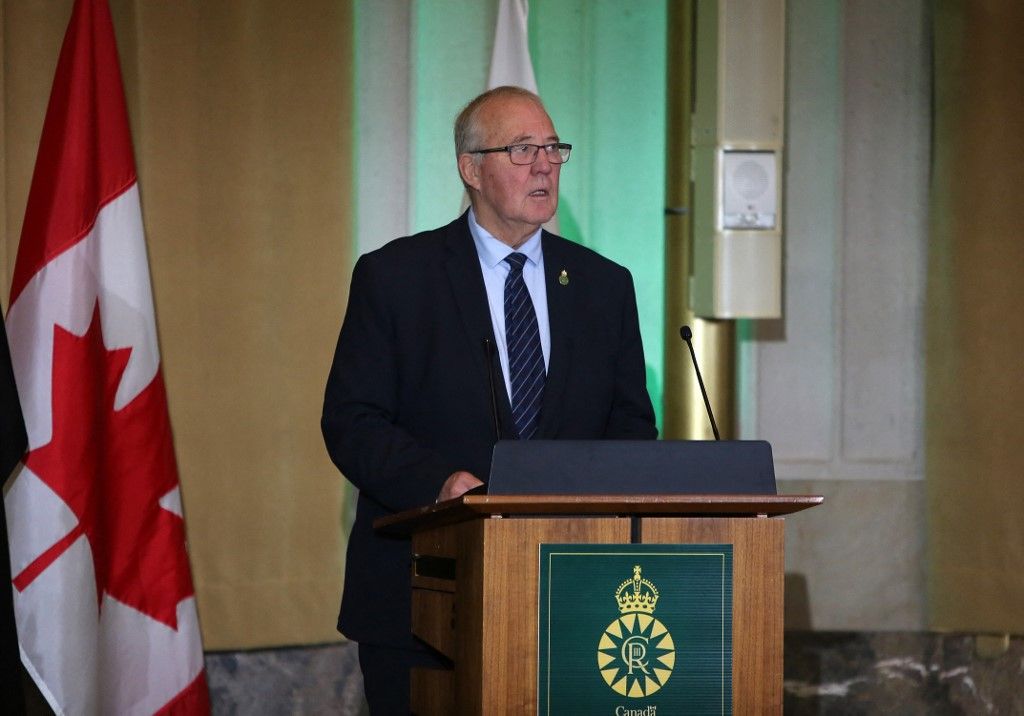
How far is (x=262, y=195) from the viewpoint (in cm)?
416

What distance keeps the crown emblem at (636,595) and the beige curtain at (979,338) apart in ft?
9.45

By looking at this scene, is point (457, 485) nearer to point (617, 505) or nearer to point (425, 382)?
point (617, 505)

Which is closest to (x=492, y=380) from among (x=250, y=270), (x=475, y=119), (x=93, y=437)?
(x=475, y=119)

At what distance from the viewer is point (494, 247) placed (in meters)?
2.82

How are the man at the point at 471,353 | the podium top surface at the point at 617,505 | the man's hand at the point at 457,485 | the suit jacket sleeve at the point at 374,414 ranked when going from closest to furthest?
1. the podium top surface at the point at 617,505
2. the man's hand at the point at 457,485
3. the suit jacket sleeve at the point at 374,414
4. the man at the point at 471,353

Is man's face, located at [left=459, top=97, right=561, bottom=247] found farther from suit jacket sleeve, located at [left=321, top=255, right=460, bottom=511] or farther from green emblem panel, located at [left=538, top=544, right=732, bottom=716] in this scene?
green emblem panel, located at [left=538, top=544, right=732, bottom=716]

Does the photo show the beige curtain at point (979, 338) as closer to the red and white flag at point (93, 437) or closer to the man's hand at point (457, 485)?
the red and white flag at point (93, 437)

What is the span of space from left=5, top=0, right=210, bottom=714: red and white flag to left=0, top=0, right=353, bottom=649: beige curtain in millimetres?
359

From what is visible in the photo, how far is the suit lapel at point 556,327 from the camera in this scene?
8.67ft

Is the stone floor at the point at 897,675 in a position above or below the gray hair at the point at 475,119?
below

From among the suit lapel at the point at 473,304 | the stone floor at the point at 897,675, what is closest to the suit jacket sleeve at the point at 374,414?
the suit lapel at the point at 473,304

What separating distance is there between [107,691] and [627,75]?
260cm

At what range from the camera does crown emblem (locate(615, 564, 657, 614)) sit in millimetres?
1983

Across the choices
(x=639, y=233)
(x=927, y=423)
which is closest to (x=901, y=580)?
(x=927, y=423)
